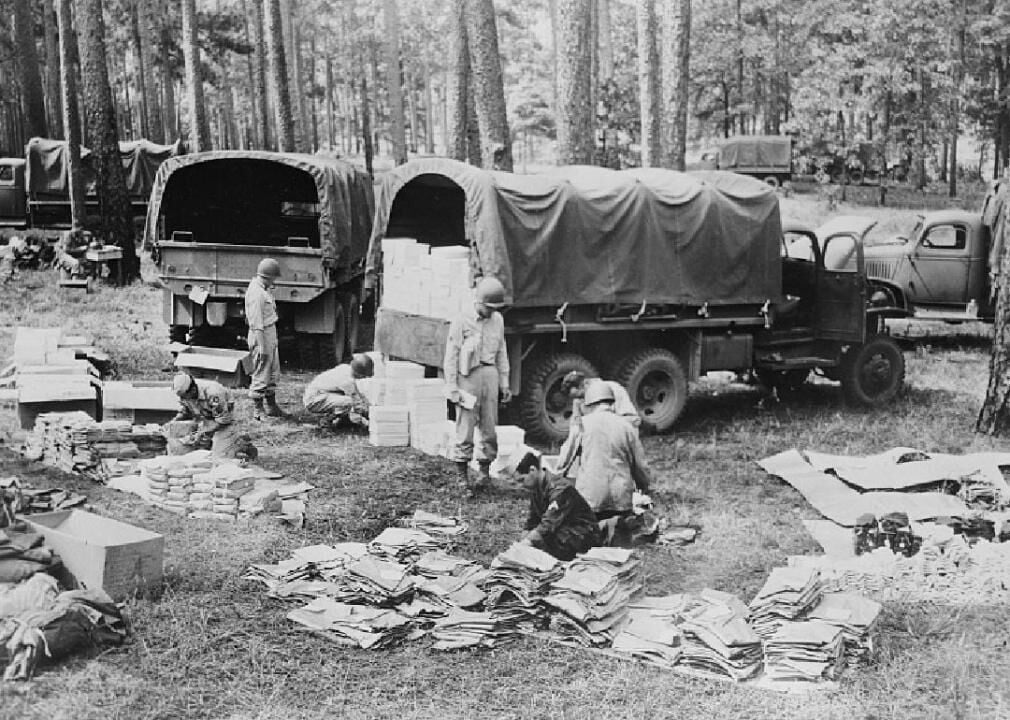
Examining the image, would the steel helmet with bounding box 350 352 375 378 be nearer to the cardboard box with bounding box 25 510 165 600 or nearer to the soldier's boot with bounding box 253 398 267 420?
the soldier's boot with bounding box 253 398 267 420

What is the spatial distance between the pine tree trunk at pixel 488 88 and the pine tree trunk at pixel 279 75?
10421 mm

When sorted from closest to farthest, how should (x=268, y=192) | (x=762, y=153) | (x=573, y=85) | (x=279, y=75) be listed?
Answer: (x=573, y=85), (x=268, y=192), (x=279, y=75), (x=762, y=153)

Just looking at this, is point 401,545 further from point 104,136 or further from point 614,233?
point 104,136

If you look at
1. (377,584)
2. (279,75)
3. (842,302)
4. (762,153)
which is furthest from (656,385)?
(762,153)

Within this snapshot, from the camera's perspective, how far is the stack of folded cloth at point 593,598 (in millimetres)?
7211

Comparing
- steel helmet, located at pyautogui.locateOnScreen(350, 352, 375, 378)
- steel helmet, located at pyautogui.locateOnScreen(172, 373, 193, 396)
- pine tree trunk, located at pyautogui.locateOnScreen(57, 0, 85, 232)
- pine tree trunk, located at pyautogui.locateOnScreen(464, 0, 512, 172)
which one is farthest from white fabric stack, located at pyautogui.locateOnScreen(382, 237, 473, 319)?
pine tree trunk, located at pyautogui.locateOnScreen(57, 0, 85, 232)

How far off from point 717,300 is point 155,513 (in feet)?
22.7

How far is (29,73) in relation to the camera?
32.8 m

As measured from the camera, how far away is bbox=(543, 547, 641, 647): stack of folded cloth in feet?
23.7

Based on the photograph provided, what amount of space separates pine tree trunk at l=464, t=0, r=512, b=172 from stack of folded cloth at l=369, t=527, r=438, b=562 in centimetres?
1083

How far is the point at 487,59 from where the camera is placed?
1886 centimetres

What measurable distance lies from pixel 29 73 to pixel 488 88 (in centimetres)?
1941

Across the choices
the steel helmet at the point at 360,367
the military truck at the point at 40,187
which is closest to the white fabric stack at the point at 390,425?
the steel helmet at the point at 360,367

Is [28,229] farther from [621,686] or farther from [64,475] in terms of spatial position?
[621,686]
